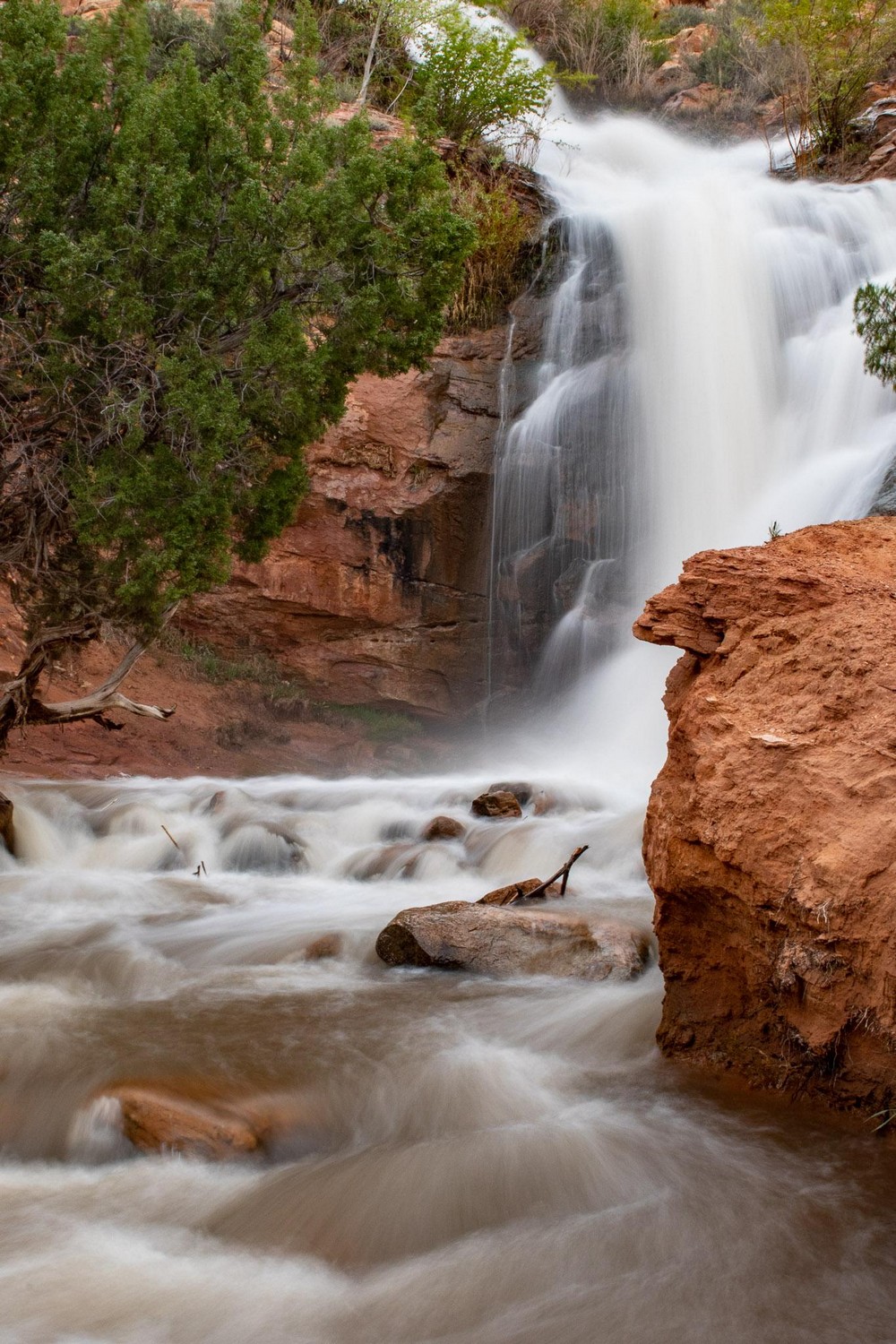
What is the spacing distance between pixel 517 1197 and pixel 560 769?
9.72 meters

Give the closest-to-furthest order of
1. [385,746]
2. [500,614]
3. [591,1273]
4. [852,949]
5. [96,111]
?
1. [591,1273]
2. [852,949]
3. [96,111]
4. [385,746]
5. [500,614]

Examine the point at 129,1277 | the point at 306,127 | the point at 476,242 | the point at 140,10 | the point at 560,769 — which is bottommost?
the point at 129,1277

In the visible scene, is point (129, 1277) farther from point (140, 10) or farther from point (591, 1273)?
point (140, 10)

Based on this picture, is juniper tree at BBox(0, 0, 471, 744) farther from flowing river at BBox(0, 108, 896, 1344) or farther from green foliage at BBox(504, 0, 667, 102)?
green foliage at BBox(504, 0, 667, 102)

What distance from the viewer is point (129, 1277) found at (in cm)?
338

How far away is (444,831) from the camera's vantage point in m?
9.59

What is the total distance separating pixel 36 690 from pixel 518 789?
4.67 m

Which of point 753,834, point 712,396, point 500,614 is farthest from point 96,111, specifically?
point 712,396

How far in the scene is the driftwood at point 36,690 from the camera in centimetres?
842

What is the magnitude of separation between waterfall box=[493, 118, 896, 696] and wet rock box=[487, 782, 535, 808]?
4.42m

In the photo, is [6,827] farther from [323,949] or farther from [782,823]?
[782,823]

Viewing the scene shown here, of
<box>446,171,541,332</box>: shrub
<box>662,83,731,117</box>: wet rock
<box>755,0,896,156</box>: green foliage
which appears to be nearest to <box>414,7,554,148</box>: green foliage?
<box>446,171,541,332</box>: shrub

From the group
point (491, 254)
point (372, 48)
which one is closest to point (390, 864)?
point (491, 254)

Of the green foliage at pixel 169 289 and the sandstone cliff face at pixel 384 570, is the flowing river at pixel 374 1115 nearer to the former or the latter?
the green foliage at pixel 169 289
